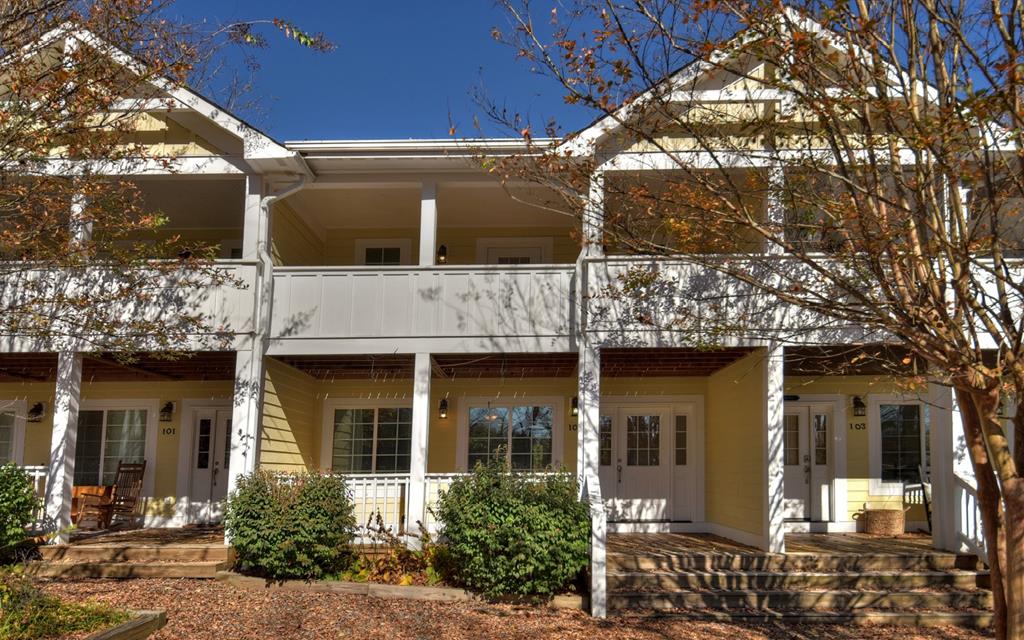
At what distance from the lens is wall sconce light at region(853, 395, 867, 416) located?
526 inches

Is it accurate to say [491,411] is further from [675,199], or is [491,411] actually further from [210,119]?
[675,199]

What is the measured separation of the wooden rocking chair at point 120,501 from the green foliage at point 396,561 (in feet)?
15.3

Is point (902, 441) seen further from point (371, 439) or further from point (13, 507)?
point (13, 507)

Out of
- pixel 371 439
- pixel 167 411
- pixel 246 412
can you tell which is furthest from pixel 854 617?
pixel 167 411

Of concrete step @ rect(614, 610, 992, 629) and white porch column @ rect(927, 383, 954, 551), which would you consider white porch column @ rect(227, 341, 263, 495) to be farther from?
white porch column @ rect(927, 383, 954, 551)

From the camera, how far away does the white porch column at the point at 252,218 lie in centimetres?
1134

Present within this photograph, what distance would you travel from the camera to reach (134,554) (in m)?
10.4

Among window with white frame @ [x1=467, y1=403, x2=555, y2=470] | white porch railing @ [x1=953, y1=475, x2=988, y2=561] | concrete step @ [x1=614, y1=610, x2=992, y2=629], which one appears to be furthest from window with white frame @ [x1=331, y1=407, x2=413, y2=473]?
white porch railing @ [x1=953, y1=475, x2=988, y2=561]

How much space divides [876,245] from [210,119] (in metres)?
8.97

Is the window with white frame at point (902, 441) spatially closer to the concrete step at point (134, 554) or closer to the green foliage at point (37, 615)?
the concrete step at point (134, 554)

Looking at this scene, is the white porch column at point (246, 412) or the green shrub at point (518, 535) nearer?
the green shrub at point (518, 535)

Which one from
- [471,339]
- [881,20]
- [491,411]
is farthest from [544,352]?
[881,20]

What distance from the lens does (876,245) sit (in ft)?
18.3

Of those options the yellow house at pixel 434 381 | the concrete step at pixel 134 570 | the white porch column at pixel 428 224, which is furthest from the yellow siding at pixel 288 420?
the white porch column at pixel 428 224
